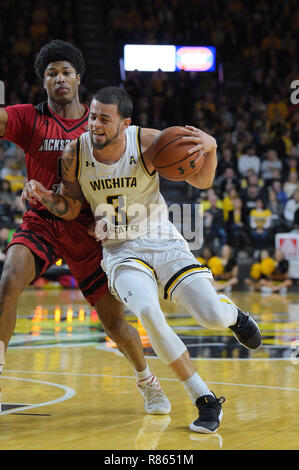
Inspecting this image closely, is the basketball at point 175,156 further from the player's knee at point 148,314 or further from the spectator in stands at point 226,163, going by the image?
the spectator in stands at point 226,163

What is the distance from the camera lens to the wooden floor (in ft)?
12.7

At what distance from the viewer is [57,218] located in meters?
4.80

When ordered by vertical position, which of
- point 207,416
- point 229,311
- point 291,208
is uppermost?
point 291,208

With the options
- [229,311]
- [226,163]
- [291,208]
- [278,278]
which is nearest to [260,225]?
[291,208]

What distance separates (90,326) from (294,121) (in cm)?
1058

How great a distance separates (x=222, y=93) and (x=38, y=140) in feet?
51.6

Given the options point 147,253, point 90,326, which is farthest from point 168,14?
point 147,253

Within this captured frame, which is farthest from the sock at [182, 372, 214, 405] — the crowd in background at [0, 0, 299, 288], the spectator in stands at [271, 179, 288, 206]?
the spectator in stands at [271, 179, 288, 206]

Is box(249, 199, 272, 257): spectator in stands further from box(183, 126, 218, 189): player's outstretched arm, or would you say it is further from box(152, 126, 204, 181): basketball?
box(152, 126, 204, 181): basketball

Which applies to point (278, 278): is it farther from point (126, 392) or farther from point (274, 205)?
point (126, 392)

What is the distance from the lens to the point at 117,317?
4895 millimetres

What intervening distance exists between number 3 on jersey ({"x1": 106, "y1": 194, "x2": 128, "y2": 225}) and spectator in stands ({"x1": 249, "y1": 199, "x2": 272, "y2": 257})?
10074 millimetres

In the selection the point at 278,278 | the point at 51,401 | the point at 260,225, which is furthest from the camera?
the point at 260,225

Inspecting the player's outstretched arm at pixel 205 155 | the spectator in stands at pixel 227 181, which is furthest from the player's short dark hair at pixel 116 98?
the spectator in stands at pixel 227 181
